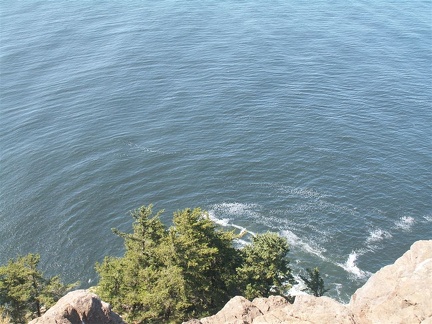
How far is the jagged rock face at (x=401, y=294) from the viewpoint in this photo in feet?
136

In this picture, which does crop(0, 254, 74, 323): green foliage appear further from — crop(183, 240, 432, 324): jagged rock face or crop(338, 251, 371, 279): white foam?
crop(338, 251, 371, 279): white foam

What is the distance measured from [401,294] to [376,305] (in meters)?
2.52

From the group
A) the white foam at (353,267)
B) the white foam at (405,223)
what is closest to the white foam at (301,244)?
the white foam at (353,267)

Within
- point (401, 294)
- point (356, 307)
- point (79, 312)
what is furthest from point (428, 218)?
point (79, 312)

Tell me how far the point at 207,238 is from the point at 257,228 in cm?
3651

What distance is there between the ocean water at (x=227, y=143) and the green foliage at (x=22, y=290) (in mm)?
20288

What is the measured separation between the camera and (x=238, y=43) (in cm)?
18750

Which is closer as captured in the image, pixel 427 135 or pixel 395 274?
pixel 395 274

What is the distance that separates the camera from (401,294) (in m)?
43.7

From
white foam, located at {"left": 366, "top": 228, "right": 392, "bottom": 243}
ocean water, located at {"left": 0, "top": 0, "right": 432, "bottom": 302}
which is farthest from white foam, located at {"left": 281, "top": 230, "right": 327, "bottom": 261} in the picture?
white foam, located at {"left": 366, "top": 228, "right": 392, "bottom": 243}

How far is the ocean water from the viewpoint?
98.9 m

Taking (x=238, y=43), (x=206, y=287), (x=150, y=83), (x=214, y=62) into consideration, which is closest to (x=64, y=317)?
(x=206, y=287)

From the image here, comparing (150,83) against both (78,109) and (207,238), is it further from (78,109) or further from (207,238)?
(207,238)

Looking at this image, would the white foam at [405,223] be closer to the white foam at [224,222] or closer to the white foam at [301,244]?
the white foam at [301,244]
